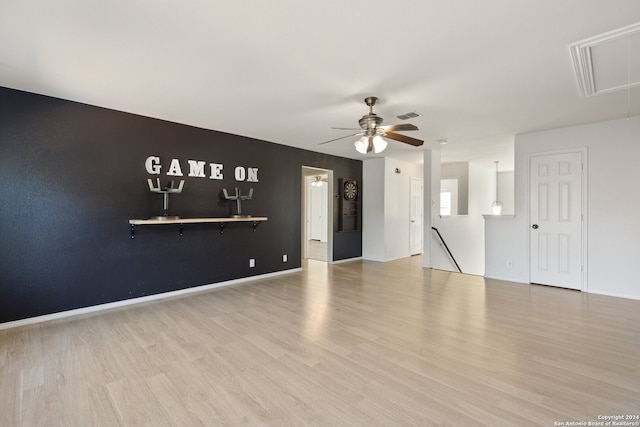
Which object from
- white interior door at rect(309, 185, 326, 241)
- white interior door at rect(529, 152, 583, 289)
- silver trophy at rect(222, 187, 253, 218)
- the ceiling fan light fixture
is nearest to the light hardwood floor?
white interior door at rect(529, 152, 583, 289)

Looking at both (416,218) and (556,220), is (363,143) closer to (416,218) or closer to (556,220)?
(556,220)

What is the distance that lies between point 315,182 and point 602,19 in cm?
764

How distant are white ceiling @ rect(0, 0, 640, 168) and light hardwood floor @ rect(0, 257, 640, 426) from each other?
8.57 feet

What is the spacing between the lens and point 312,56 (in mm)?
2566

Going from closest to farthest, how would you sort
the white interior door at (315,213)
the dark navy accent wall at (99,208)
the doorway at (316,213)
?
the dark navy accent wall at (99,208) < the doorway at (316,213) < the white interior door at (315,213)

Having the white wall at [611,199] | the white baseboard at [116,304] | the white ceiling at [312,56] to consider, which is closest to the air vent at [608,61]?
the white ceiling at [312,56]

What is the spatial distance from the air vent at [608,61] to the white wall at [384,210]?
14.0 feet

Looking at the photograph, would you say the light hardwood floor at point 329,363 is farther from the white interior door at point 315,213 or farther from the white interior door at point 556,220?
the white interior door at point 315,213

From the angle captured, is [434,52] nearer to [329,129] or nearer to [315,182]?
[329,129]

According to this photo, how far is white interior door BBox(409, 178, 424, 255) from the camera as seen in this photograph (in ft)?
26.8

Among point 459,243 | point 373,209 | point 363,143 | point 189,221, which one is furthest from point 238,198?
point 459,243

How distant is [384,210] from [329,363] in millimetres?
5182

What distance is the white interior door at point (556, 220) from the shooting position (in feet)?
15.4

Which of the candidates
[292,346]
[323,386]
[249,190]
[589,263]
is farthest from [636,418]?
[249,190]
